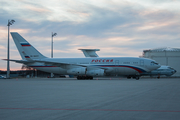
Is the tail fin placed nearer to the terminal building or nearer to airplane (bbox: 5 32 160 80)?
airplane (bbox: 5 32 160 80)

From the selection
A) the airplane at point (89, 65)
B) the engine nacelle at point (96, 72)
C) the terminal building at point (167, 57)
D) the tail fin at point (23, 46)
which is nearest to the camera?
the engine nacelle at point (96, 72)

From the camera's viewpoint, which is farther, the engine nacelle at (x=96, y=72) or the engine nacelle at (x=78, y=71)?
the engine nacelle at (x=78, y=71)

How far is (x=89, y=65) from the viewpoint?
4281cm

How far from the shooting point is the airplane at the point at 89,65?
4103 centimetres

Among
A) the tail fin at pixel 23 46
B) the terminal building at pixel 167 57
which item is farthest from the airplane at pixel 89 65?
the terminal building at pixel 167 57

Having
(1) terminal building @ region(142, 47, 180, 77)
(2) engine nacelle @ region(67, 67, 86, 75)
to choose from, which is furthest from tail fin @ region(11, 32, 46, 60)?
(1) terminal building @ region(142, 47, 180, 77)

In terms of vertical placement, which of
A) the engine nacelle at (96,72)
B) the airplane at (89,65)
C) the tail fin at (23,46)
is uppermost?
the tail fin at (23,46)

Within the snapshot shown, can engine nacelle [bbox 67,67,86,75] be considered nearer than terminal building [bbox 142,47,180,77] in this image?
Yes

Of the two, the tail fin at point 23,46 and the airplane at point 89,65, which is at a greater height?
the tail fin at point 23,46

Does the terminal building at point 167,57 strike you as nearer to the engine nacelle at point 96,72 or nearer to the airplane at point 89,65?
the airplane at point 89,65

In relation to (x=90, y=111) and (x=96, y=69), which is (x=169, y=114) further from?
(x=96, y=69)

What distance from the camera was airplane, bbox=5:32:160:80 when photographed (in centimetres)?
4103

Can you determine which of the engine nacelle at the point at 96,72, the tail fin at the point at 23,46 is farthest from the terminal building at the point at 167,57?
the tail fin at the point at 23,46

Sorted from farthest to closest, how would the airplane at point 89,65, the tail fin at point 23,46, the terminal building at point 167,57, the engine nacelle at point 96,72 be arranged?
1. the terminal building at point 167,57
2. the tail fin at point 23,46
3. the airplane at point 89,65
4. the engine nacelle at point 96,72
